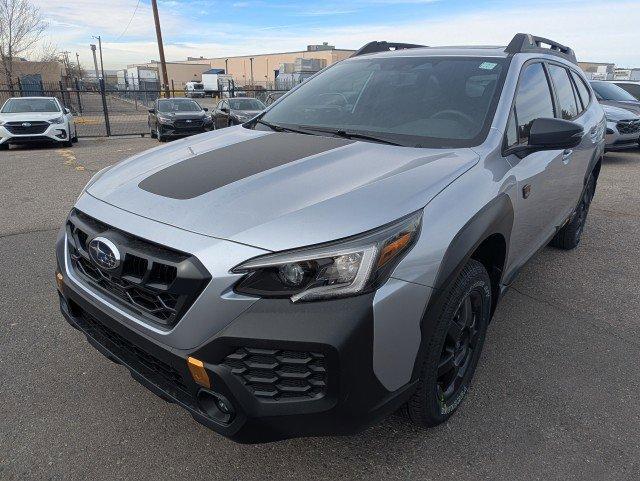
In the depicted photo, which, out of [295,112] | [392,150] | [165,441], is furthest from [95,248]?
[295,112]

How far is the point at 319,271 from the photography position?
167cm

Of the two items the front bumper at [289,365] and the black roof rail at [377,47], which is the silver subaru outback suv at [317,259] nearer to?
the front bumper at [289,365]

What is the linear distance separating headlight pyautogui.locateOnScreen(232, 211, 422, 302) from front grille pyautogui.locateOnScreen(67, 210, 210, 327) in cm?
19

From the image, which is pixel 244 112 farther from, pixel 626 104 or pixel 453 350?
pixel 453 350

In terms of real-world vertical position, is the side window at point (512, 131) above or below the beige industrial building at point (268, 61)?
below

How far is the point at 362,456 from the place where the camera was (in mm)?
2160

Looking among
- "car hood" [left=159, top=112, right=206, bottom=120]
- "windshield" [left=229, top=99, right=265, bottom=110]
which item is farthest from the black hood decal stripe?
"windshield" [left=229, top=99, right=265, bottom=110]

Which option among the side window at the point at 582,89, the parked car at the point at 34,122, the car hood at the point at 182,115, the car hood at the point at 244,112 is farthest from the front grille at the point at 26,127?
the side window at the point at 582,89

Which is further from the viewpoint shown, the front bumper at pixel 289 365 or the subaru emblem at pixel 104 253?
the subaru emblem at pixel 104 253

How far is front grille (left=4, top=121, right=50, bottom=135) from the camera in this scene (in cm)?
1233

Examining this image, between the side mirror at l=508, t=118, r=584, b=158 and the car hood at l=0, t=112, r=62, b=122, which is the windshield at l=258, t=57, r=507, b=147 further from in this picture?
the car hood at l=0, t=112, r=62, b=122

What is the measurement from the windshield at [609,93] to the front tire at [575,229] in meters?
8.56

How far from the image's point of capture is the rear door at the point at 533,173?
2.68 metres

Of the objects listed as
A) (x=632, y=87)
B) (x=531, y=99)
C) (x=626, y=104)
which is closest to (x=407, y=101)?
(x=531, y=99)
